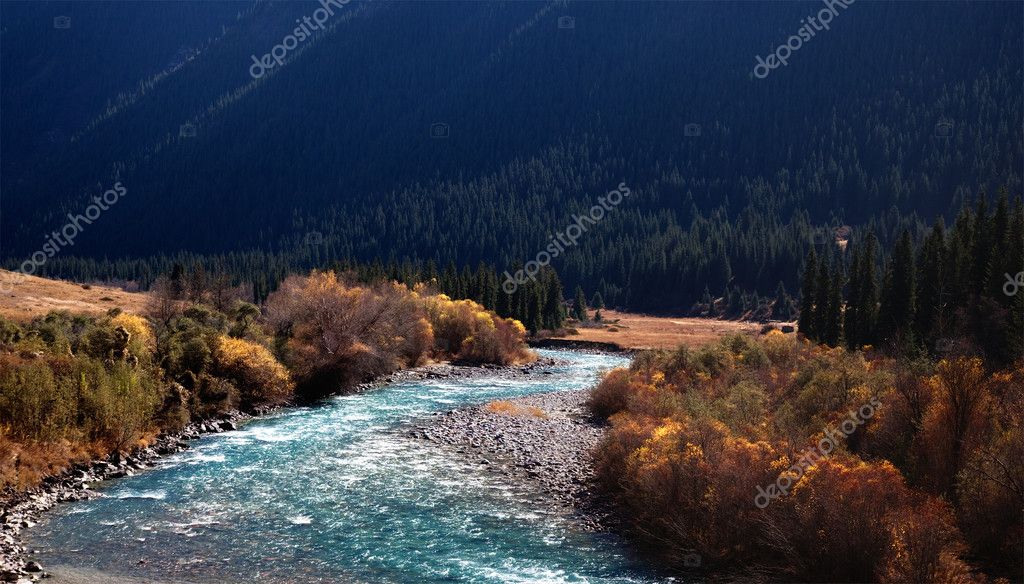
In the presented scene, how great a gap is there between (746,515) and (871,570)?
362 centimetres

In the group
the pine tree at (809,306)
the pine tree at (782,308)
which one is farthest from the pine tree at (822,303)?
the pine tree at (782,308)

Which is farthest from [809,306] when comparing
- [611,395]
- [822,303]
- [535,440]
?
[535,440]

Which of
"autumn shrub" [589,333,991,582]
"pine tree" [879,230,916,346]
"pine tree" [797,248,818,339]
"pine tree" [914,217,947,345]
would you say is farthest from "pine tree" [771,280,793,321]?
"autumn shrub" [589,333,991,582]

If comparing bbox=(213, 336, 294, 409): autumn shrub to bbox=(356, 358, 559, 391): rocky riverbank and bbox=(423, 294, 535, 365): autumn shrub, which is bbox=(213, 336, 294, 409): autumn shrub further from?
bbox=(423, 294, 535, 365): autumn shrub

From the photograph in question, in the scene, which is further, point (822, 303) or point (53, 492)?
point (822, 303)

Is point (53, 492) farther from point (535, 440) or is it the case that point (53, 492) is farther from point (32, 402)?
point (535, 440)

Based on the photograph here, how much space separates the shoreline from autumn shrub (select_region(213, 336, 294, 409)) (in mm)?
1079

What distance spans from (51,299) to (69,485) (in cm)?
5356

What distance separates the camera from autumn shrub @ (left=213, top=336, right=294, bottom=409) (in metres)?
42.5

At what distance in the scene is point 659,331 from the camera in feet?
416

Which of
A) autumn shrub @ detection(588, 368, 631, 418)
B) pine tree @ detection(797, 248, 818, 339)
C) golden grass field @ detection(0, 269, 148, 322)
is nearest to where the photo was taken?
autumn shrub @ detection(588, 368, 631, 418)

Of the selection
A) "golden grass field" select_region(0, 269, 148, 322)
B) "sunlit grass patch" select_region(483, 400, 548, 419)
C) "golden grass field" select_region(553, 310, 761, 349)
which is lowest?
"golden grass field" select_region(553, 310, 761, 349)

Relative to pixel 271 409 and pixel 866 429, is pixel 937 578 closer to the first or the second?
pixel 866 429

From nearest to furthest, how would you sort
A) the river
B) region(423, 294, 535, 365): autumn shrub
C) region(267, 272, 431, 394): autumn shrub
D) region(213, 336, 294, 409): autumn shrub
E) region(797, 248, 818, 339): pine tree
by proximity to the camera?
the river, region(213, 336, 294, 409): autumn shrub, region(267, 272, 431, 394): autumn shrub, region(797, 248, 818, 339): pine tree, region(423, 294, 535, 365): autumn shrub
